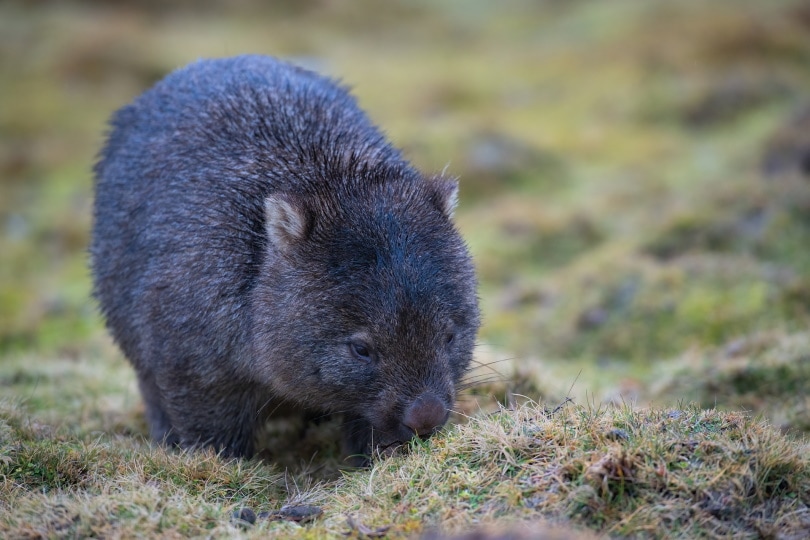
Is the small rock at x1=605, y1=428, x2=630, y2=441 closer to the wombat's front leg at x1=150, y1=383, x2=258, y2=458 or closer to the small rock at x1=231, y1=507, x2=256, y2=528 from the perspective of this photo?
the small rock at x1=231, y1=507, x2=256, y2=528

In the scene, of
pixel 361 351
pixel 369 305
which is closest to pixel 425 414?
pixel 361 351

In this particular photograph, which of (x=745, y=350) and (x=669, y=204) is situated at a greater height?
(x=669, y=204)

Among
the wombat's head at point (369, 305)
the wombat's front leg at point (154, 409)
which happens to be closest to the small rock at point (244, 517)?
the wombat's head at point (369, 305)

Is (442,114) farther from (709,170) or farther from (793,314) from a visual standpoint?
(793,314)

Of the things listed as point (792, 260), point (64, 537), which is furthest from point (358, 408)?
point (792, 260)

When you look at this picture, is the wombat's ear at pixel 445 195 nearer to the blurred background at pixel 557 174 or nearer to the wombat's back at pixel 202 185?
the wombat's back at pixel 202 185

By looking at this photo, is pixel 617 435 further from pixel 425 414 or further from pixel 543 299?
pixel 543 299
